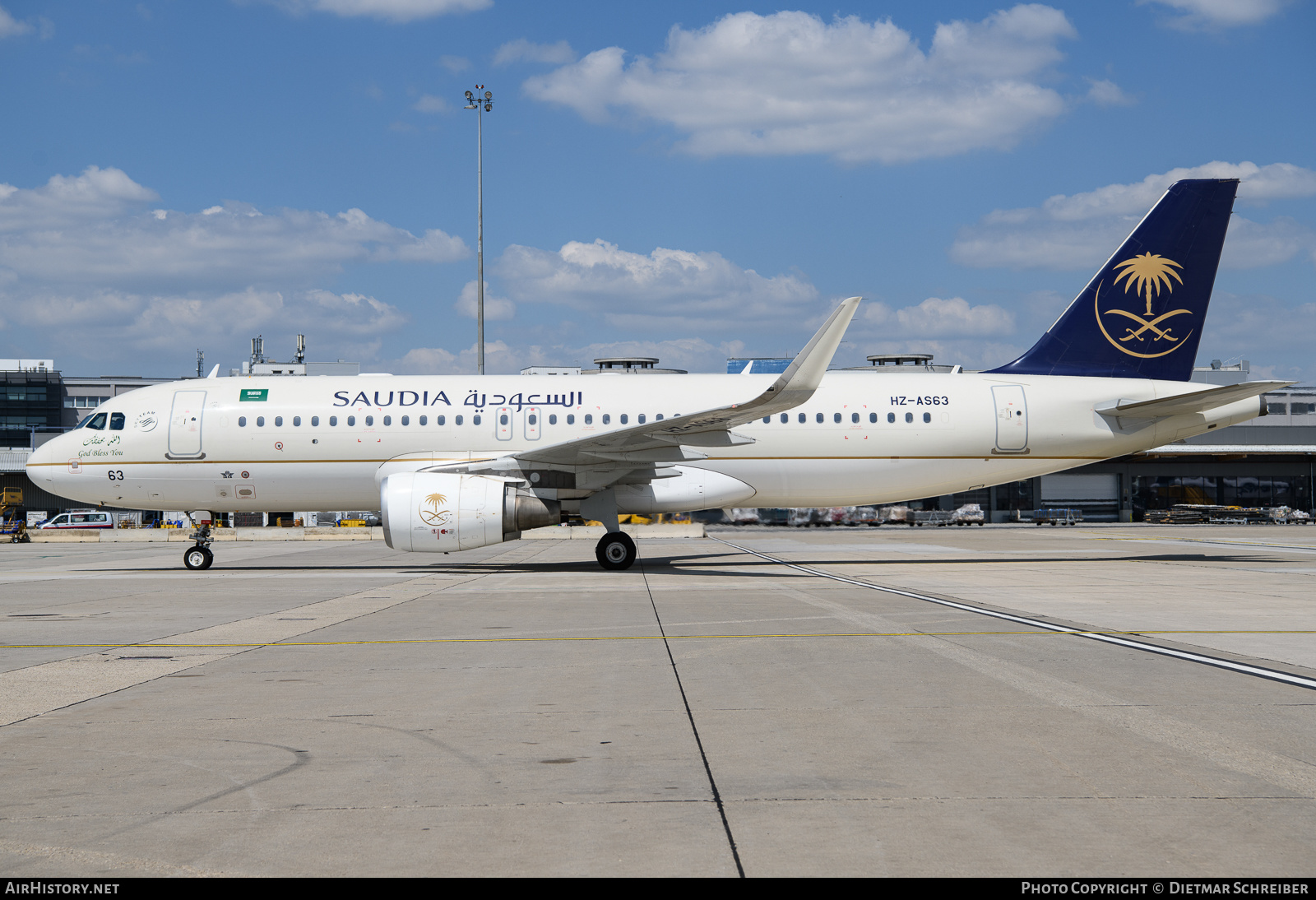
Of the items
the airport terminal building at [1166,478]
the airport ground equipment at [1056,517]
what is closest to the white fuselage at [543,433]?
the airport ground equipment at [1056,517]

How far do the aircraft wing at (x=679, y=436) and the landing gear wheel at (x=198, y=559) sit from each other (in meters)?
5.50

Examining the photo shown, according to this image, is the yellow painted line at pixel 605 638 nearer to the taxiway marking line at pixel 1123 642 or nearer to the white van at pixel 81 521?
the taxiway marking line at pixel 1123 642

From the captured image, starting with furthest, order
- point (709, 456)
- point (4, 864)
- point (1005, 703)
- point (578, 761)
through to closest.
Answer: point (709, 456) → point (1005, 703) → point (578, 761) → point (4, 864)

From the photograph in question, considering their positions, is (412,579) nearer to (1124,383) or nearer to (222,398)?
(222,398)

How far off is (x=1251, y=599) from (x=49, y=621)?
15.5 meters

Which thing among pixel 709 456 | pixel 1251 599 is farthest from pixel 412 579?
pixel 1251 599

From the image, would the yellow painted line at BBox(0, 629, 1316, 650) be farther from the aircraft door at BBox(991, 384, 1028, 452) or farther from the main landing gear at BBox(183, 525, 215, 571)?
the aircraft door at BBox(991, 384, 1028, 452)

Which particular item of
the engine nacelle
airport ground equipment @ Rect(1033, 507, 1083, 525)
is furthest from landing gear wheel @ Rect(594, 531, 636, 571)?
airport ground equipment @ Rect(1033, 507, 1083, 525)

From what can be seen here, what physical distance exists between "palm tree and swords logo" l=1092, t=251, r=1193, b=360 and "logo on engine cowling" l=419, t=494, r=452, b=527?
15324 millimetres

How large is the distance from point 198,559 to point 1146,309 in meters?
21.8

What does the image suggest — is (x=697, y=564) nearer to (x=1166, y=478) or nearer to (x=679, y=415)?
(x=679, y=415)

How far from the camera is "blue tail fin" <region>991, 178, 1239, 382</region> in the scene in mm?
22734

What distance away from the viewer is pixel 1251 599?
13438 mm

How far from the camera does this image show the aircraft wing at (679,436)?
55.3 feet
